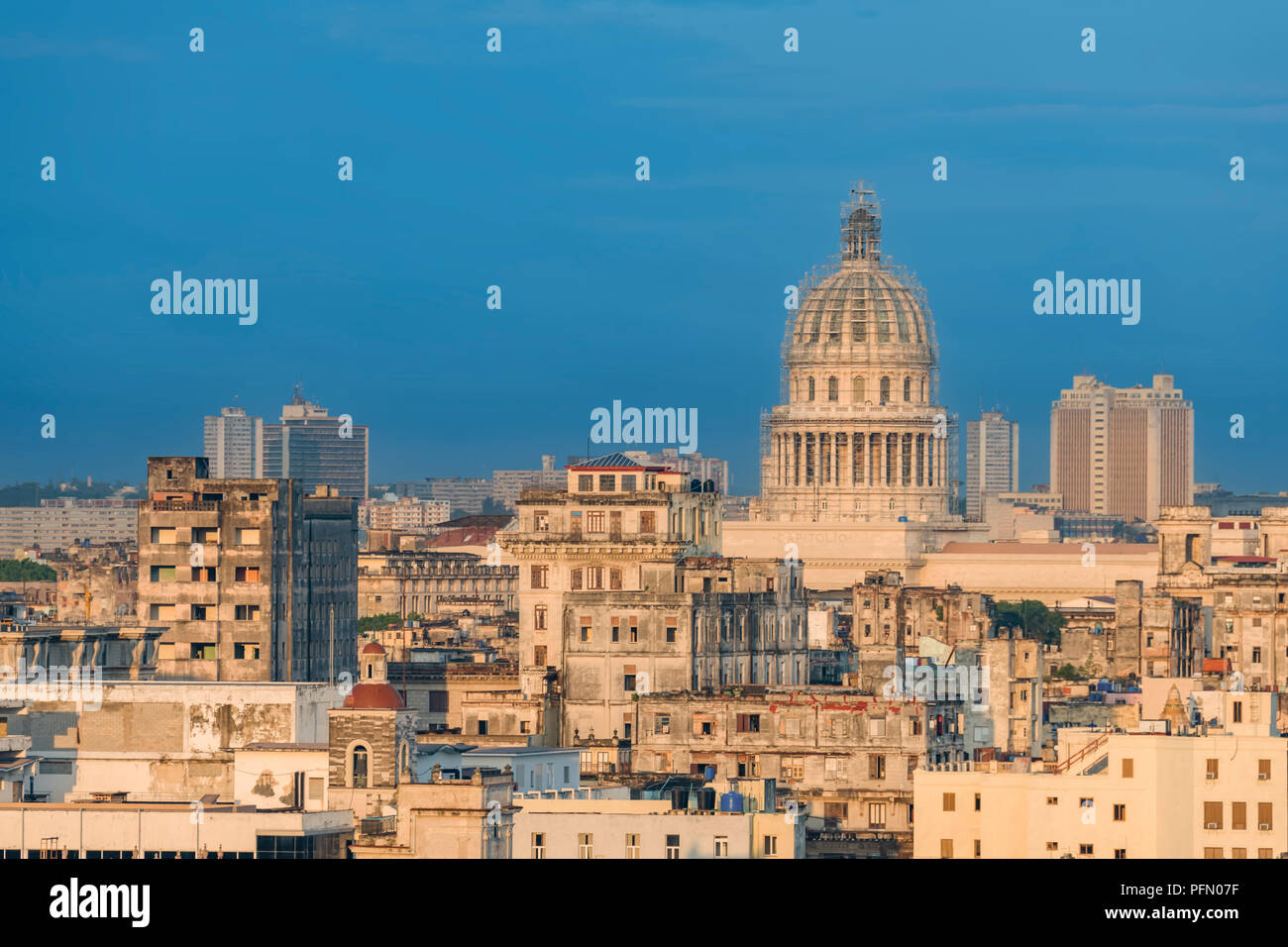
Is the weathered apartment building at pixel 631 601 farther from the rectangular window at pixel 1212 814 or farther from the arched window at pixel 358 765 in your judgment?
the rectangular window at pixel 1212 814

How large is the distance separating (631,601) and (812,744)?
901 inches

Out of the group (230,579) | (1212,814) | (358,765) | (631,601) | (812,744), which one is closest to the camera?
(1212,814)

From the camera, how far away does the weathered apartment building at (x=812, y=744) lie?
113 metres


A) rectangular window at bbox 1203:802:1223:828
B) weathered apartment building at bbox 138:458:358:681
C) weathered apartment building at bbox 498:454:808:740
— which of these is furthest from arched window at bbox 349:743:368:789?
weathered apartment building at bbox 138:458:358:681

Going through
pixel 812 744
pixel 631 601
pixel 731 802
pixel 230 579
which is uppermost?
pixel 230 579

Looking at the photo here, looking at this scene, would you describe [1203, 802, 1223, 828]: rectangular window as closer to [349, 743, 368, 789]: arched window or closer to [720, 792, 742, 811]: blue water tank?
[720, 792, 742, 811]: blue water tank

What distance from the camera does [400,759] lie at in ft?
291

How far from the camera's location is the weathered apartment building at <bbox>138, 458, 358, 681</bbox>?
146 metres

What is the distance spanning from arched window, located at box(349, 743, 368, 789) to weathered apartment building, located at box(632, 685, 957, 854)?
22167 mm

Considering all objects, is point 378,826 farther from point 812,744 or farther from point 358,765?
point 812,744

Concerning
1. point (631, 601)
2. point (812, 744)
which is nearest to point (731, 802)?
point (812, 744)

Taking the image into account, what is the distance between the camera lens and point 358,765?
88625 mm
